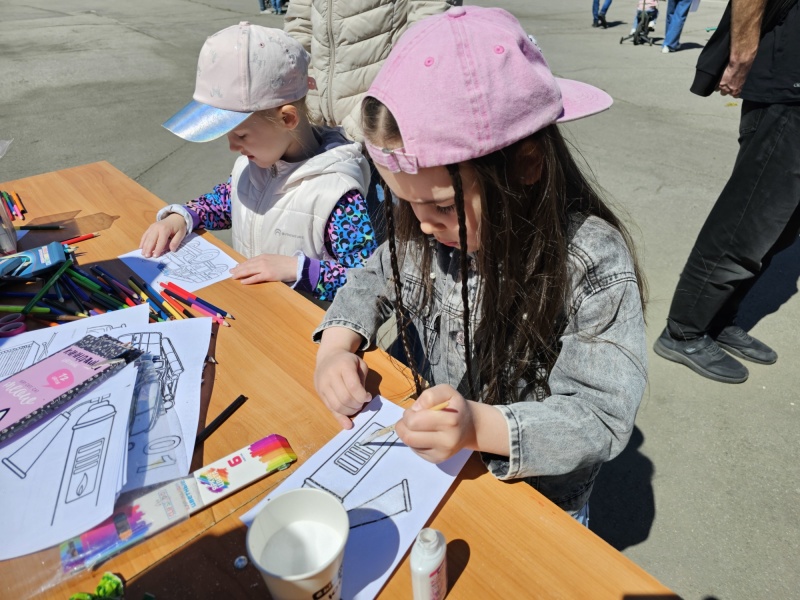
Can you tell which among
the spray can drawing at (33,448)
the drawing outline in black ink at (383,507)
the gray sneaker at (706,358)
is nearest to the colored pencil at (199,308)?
the spray can drawing at (33,448)

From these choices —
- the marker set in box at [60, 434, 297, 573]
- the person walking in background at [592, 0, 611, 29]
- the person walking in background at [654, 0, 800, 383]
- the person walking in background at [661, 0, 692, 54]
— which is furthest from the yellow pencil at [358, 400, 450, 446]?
the person walking in background at [592, 0, 611, 29]

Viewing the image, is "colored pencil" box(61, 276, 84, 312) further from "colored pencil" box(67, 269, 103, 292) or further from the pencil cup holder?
the pencil cup holder

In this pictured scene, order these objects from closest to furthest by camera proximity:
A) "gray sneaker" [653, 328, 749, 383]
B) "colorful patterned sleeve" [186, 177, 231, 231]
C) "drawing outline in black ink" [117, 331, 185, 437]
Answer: "drawing outline in black ink" [117, 331, 185, 437]
"colorful patterned sleeve" [186, 177, 231, 231]
"gray sneaker" [653, 328, 749, 383]

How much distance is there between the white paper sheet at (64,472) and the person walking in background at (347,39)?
1.35 m

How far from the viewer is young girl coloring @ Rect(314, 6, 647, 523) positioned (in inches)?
29.9

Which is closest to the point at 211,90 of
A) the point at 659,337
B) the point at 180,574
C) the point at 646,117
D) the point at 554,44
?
the point at 180,574

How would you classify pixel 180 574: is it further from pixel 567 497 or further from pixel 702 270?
pixel 702 270

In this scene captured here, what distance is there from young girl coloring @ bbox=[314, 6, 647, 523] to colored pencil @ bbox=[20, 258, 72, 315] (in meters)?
0.68

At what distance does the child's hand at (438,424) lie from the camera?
0.77 metres

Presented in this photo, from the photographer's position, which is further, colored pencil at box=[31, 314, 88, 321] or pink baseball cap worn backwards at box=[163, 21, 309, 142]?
pink baseball cap worn backwards at box=[163, 21, 309, 142]

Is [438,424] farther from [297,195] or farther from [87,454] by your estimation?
[297,195]

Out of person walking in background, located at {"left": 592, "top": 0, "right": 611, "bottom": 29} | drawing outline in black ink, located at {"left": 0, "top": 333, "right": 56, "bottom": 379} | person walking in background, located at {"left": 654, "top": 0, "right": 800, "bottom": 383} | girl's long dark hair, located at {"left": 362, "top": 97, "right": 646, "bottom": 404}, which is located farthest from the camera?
person walking in background, located at {"left": 592, "top": 0, "right": 611, "bottom": 29}

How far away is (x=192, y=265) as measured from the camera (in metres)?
1.44

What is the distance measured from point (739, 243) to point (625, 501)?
0.99 m
